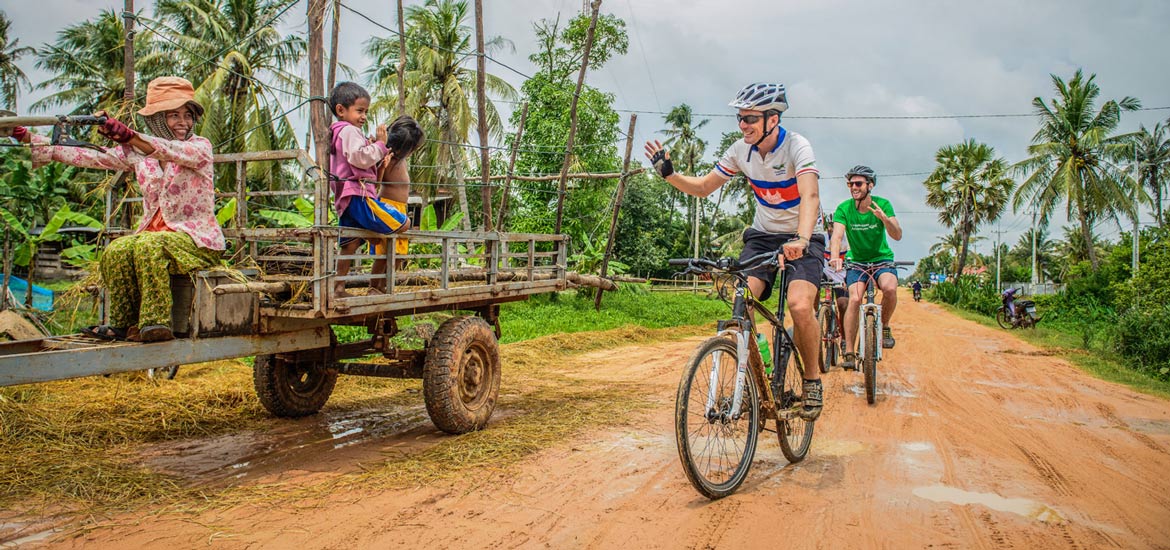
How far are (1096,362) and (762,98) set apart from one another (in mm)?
9288

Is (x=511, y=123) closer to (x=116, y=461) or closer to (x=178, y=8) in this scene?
(x=178, y=8)

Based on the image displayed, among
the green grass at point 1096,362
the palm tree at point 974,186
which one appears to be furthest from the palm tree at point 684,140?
the green grass at point 1096,362

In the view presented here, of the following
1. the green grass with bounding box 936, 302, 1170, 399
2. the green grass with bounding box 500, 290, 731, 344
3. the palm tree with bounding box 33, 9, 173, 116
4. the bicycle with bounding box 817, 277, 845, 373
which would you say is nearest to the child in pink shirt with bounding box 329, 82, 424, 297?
the bicycle with bounding box 817, 277, 845, 373

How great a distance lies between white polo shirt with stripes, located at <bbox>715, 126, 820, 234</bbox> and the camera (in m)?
4.52

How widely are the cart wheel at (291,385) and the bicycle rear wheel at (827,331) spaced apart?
489 centimetres

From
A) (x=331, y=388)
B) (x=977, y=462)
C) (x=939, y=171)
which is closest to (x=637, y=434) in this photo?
(x=977, y=462)

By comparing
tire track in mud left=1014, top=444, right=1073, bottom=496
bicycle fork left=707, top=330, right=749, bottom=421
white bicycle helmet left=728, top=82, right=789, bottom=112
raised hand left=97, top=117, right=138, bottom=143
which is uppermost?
white bicycle helmet left=728, top=82, right=789, bottom=112

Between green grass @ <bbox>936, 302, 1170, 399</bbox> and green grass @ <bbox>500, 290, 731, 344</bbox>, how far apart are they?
7.59m

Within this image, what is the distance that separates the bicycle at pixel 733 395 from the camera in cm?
381

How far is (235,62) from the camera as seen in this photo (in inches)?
915

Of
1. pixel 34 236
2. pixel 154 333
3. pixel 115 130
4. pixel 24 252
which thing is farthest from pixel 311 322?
pixel 34 236

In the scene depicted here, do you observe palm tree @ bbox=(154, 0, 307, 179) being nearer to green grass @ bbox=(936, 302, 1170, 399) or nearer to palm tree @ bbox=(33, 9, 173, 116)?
palm tree @ bbox=(33, 9, 173, 116)

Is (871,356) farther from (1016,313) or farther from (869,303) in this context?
(1016,313)

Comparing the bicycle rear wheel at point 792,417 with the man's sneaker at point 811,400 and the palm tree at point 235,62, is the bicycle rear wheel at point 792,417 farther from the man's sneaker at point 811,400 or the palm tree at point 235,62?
the palm tree at point 235,62
